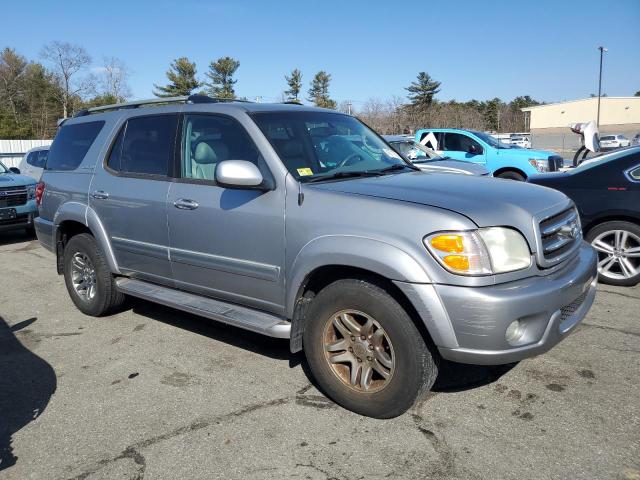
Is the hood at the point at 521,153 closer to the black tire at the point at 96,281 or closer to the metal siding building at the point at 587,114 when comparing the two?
the black tire at the point at 96,281

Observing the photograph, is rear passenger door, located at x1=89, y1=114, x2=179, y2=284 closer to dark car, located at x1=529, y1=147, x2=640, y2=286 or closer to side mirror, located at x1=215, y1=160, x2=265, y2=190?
side mirror, located at x1=215, y1=160, x2=265, y2=190

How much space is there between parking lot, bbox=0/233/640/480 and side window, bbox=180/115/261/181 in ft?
4.89

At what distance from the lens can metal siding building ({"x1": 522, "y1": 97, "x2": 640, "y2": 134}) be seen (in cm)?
7244

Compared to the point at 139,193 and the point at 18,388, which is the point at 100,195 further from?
the point at 18,388

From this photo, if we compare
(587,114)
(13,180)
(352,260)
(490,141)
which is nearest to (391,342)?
(352,260)

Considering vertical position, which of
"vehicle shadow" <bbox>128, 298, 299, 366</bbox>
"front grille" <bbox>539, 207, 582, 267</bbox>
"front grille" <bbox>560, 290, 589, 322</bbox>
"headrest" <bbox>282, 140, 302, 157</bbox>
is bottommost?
"vehicle shadow" <bbox>128, 298, 299, 366</bbox>

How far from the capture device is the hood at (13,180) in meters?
9.62

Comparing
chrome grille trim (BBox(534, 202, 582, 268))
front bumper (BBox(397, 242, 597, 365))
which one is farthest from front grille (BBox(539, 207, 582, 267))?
front bumper (BBox(397, 242, 597, 365))

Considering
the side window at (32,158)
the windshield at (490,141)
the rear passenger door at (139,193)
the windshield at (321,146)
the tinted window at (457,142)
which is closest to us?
the windshield at (321,146)

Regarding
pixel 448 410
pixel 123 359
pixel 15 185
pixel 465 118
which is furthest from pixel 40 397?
pixel 465 118

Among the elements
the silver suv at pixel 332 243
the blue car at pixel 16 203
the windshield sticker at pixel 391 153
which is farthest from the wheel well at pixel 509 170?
the blue car at pixel 16 203

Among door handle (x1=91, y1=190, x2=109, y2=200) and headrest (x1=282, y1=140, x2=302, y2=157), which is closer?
headrest (x1=282, y1=140, x2=302, y2=157)

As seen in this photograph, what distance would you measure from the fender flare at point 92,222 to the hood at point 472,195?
2.40m

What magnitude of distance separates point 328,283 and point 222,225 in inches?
36.0
